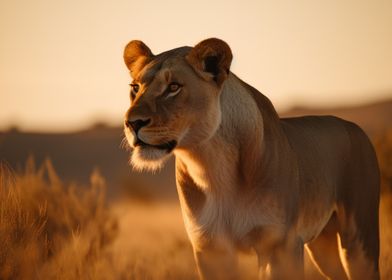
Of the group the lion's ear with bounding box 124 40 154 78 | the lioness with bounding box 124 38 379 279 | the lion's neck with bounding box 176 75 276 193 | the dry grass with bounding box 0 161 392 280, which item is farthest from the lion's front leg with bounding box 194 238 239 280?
the lion's ear with bounding box 124 40 154 78

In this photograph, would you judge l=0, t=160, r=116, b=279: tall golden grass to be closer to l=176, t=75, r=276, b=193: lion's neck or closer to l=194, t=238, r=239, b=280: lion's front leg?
l=194, t=238, r=239, b=280: lion's front leg

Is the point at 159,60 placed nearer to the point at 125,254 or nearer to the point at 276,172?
the point at 276,172

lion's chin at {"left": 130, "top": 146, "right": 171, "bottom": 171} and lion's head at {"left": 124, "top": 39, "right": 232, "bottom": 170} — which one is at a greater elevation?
lion's head at {"left": 124, "top": 39, "right": 232, "bottom": 170}

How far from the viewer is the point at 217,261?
5875 millimetres

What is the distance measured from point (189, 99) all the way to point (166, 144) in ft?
1.07

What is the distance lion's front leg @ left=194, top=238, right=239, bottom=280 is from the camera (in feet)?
19.1

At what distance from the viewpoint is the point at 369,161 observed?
7289mm

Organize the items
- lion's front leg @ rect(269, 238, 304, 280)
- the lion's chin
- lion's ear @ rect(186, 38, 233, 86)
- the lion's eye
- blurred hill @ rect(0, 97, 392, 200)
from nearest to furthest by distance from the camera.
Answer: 1. the lion's chin
2. the lion's eye
3. lion's ear @ rect(186, 38, 233, 86)
4. lion's front leg @ rect(269, 238, 304, 280)
5. blurred hill @ rect(0, 97, 392, 200)

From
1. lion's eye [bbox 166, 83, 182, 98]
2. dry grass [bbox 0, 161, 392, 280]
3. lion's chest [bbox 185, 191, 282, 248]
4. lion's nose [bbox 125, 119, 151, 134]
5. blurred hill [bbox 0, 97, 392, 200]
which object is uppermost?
lion's eye [bbox 166, 83, 182, 98]

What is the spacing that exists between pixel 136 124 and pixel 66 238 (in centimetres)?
192

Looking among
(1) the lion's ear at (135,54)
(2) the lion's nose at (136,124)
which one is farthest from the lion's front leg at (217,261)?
(1) the lion's ear at (135,54)

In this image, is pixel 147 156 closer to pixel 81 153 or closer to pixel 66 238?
pixel 66 238

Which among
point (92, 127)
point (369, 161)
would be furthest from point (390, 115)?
point (369, 161)

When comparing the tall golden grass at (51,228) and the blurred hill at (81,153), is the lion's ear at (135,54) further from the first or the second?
the blurred hill at (81,153)
